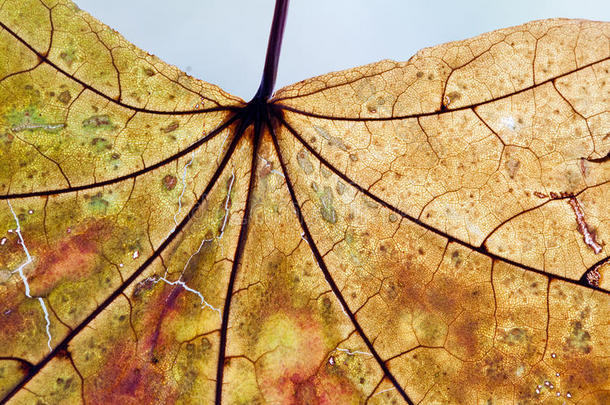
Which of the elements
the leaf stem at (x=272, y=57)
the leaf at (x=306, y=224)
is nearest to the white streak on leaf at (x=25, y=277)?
the leaf at (x=306, y=224)

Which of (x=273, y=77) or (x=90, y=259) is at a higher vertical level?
(x=273, y=77)

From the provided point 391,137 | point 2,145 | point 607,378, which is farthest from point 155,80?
point 607,378

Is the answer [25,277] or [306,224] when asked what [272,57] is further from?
[25,277]

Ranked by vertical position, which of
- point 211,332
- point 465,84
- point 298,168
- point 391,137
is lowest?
point 211,332

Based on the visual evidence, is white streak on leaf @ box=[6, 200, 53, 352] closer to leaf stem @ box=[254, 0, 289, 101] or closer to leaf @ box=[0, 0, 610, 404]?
leaf @ box=[0, 0, 610, 404]

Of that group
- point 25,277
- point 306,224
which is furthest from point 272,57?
point 25,277

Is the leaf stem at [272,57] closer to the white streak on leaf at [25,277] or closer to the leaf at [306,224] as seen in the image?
the leaf at [306,224]

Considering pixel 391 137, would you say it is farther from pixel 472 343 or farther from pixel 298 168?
pixel 472 343

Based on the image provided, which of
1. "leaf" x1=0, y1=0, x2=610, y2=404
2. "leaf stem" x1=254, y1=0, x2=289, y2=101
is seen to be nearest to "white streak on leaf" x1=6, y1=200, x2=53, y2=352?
"leaf" x1=0, y1=0, x2=610, y2=404
